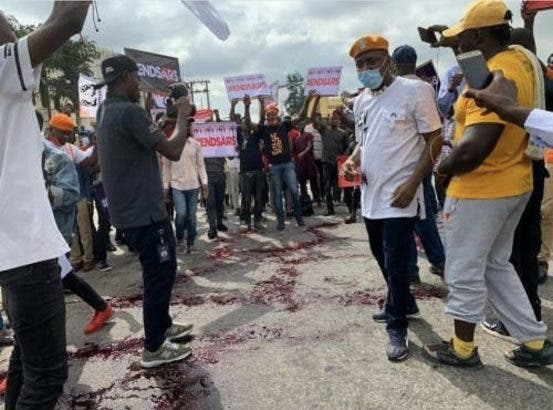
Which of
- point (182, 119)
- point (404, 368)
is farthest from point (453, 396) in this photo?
point (182, 119)

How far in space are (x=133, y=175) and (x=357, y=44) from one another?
1.72 m

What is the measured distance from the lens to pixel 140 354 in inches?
157

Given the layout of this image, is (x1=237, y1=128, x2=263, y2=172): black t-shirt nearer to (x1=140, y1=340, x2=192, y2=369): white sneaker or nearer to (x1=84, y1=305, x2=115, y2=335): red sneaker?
(x1=84, y1=305, x2=115, y2=335): red sneaker

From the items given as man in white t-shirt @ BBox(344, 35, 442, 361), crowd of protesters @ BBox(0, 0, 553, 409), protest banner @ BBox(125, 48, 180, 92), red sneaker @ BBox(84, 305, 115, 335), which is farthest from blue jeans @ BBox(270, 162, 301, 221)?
man in white t-shirt @ BBox(344, 35, 442, 361)

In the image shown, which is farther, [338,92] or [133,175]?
[338,92]

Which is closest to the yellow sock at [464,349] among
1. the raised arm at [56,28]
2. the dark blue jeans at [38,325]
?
the dark blue jeans at [38,325]

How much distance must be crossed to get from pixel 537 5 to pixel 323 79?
8.39m

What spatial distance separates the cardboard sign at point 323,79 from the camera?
12.1 m

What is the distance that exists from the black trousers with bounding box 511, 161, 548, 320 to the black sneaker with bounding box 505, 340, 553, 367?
40 centimetres

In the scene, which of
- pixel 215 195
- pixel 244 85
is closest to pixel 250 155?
pixel 215 195

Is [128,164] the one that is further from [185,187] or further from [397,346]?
[185,187]

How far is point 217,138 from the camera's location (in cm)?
961

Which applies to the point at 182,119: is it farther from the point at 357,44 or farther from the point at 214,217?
the point at 214,217

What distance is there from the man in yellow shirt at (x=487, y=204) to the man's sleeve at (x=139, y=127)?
1776mm
